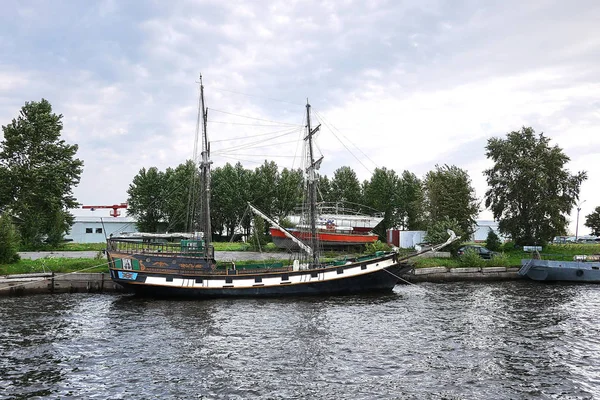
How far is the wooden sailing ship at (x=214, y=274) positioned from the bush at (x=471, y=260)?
493 inches

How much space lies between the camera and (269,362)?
731 inches

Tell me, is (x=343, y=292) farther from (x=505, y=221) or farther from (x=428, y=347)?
(x=505, y=221)

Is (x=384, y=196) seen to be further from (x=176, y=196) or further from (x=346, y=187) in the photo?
(x=176, y=196)

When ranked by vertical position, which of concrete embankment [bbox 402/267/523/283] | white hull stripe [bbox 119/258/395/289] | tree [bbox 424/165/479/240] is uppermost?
tree [bbox 424/165/479/240]

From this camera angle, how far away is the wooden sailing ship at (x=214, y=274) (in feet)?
111

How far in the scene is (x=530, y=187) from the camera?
56219 millimetres

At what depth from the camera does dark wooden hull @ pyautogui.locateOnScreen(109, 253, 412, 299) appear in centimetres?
3366

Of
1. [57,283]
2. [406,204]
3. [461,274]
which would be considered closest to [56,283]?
[57,283]

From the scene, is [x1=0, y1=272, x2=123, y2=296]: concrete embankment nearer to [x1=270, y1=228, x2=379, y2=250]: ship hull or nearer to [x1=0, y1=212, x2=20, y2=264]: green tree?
[x1=0, y1=212, x2=20, y2=264]: green tree

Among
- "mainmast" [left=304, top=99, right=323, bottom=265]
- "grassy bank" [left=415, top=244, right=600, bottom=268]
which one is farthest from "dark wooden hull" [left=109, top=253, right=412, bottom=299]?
"grassy bank" [left=415, top=244, right=600, bottom=268]

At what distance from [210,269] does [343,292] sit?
1087 centimetres

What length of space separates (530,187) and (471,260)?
16.2 m

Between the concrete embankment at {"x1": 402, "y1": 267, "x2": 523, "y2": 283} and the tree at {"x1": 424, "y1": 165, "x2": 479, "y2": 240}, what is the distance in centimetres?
1612

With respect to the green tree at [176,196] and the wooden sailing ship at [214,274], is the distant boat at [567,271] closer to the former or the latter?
the wooden sailing ship at [214,274]
